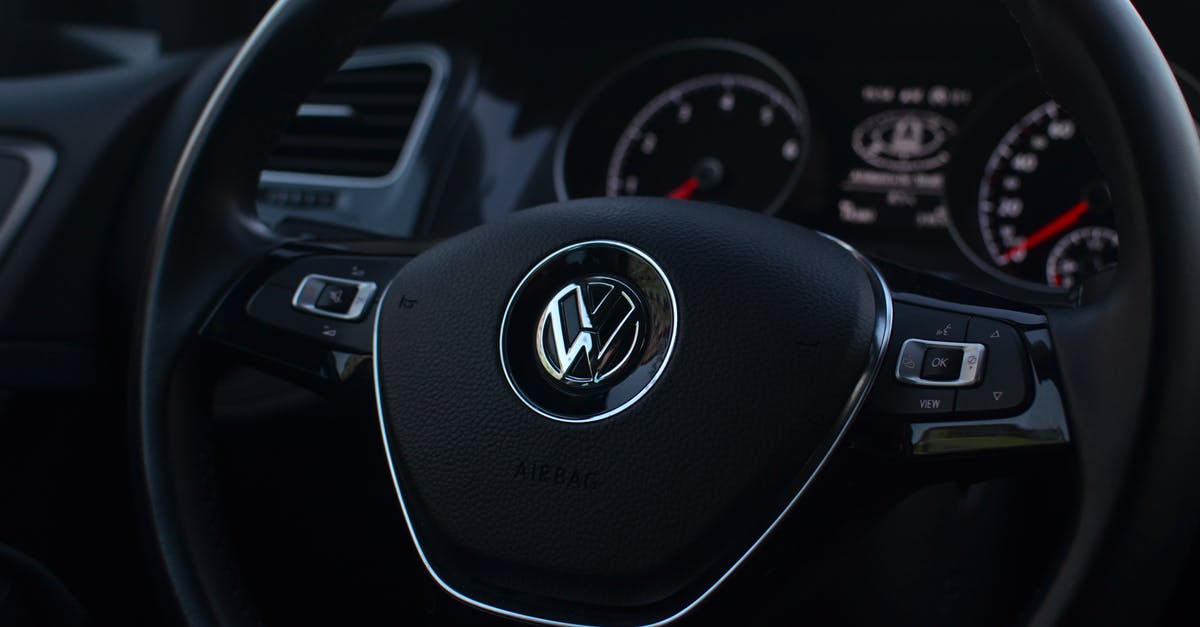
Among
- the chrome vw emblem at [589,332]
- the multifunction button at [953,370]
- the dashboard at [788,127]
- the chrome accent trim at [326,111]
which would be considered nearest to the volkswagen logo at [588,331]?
the chrome vw emblem at [589,332]

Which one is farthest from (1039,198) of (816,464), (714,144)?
(816,464)

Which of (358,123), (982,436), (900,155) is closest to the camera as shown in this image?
(982,436)

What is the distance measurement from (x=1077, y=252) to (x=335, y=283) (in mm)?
960

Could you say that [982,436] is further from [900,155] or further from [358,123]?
[358,123]

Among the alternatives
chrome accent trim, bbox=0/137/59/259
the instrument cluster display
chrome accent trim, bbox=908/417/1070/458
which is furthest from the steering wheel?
the instrument cluster display

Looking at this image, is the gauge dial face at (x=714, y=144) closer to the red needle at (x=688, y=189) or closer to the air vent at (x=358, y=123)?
the red needle at (x=688, y=189)

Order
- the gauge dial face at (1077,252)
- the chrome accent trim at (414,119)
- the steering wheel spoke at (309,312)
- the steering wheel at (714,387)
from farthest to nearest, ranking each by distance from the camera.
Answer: the chrome accent trim at (414,119) → the gauge dial face at (1077,252) → the steering wheel spoke at (309,312) → the steering wheel at (714,387)

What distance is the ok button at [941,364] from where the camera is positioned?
0.66 metres

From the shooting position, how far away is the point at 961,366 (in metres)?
0.66

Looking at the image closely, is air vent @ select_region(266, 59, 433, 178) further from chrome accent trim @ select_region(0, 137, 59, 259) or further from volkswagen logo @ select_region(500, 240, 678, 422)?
volkswagen logo @ select_region(500, 240, 678, 422)

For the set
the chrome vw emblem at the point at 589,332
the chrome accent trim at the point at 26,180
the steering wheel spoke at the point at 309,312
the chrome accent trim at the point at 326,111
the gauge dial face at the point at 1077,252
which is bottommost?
the chrome accent trim at the point at 26,180

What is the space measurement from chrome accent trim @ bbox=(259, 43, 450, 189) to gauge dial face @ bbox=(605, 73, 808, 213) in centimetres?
26

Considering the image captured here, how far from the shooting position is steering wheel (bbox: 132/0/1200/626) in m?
0.59

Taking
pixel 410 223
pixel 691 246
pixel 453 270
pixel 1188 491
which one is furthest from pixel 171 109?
pixel 1188 491
